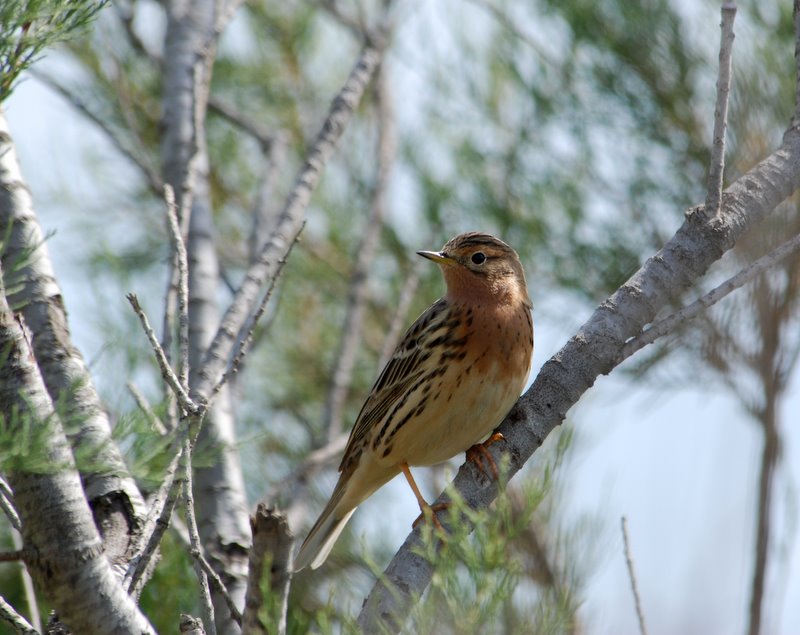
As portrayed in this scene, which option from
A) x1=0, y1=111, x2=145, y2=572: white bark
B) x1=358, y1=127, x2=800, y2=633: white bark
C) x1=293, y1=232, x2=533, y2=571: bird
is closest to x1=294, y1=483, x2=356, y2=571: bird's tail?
x1=293, y1=232, x2=533, y2=571: bird

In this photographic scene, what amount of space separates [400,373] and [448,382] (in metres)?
0.44

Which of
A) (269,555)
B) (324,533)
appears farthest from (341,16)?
(269,555)

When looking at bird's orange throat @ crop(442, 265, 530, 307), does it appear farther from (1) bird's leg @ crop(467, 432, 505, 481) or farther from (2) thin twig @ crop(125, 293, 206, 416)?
(2) thin twig @ crop(125, 293, 206, 416)

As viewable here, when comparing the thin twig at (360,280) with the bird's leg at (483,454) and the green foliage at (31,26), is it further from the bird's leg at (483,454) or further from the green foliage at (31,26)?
the green foliage at (31,26)

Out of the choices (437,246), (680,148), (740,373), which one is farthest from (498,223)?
(740,373)

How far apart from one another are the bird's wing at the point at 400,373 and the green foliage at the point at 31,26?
2.68m

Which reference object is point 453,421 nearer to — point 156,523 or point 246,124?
point 156,523

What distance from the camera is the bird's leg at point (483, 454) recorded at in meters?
4.36

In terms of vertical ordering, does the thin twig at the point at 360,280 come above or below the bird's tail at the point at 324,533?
above

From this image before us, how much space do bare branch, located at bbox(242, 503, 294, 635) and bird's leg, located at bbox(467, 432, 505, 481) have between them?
5.16 feet

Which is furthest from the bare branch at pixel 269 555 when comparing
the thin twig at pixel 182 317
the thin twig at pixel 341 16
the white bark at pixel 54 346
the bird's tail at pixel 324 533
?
the thin twig at pixel 341 16

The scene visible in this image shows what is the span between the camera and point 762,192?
4.35 meters

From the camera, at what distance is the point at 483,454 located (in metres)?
4.69

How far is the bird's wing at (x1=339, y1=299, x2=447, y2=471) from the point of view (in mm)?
5633
